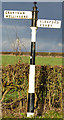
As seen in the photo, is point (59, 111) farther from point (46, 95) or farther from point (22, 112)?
point (22, 112)

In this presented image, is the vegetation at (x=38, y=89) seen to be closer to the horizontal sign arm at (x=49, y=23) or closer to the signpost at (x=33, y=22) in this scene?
the signpost at (x=33, y=22)

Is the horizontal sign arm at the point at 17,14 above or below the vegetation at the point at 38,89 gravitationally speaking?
above

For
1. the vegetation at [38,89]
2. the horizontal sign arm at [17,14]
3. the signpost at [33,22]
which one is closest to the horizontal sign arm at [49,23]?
the signpost at [33,22]

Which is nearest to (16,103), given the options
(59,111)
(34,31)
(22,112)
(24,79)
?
(22,112)

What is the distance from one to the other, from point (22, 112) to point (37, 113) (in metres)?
0.42

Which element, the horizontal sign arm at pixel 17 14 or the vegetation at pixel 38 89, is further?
the vegetation at pixel 38 89

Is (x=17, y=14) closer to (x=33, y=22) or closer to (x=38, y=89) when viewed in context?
(x=33, y=22)

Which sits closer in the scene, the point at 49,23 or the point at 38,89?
the point at 49,23

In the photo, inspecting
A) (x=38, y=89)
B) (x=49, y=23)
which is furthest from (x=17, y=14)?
(x=38, y=89)

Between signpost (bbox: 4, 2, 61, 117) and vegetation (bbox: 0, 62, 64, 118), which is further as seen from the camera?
vegetation (bbox: 0, 62, 64, 118)

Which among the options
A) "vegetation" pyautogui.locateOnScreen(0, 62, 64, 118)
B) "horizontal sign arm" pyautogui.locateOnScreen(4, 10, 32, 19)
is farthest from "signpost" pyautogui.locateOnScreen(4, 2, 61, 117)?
"vegetation" pyautogui.locateOnScreen(0, 62, 64, 118)

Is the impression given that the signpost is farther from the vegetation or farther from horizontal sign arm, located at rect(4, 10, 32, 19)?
the vegetation

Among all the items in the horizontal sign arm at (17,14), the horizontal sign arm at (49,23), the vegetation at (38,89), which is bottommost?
the vegetation at (38,89)

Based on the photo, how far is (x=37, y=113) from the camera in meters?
5.58
